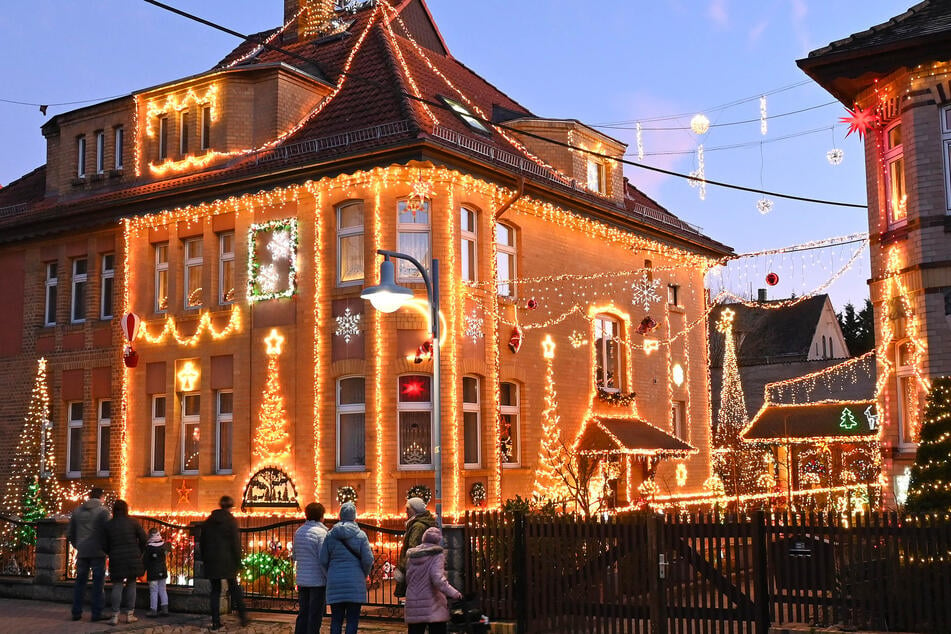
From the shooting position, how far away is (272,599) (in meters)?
16.3

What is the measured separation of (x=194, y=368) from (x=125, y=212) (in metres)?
4.05

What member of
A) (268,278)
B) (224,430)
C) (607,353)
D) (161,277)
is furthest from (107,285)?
(607,353)

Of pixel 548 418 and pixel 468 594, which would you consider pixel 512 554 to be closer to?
pixel 468 594

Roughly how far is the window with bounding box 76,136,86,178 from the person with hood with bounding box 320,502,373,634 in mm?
16968

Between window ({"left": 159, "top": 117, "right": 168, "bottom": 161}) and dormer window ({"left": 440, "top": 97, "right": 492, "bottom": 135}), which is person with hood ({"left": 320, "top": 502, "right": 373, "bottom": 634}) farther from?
window ({"left": 159, "top": 117, "right": 168, "bottom": 161})

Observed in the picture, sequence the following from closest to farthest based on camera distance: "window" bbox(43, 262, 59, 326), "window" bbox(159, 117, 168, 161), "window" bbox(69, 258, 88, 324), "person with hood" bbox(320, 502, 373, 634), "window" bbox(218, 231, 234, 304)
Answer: "person with hood" bbox(320, 502, 373, 634), "window" bbox(218, 231, 234, 304), "window" bbox(159, 117, 168, 161), "window" bbox(69, 258, 88, 324), "window" bbox(43, 262, 59, 326)

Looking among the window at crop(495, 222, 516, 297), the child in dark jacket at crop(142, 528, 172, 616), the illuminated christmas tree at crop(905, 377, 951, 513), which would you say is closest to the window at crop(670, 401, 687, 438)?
the window at crop(495, 222, 516, 297)

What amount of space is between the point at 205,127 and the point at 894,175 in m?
14.2

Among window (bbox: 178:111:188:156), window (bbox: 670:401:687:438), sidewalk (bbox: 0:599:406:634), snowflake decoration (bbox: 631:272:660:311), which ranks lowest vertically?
sidewalk (bbox: 0:599:406:634)

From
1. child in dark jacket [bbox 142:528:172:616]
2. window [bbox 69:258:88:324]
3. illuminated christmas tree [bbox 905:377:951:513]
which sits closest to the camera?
illuminated christmas tree [bbox 905:377:951:513]

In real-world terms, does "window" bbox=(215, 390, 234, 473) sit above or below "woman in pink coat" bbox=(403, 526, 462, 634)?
above

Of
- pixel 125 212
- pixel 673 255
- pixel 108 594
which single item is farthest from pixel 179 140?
pixel 673 255

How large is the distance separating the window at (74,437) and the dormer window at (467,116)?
1120 centimetres

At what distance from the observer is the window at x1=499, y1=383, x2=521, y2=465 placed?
22.1m
